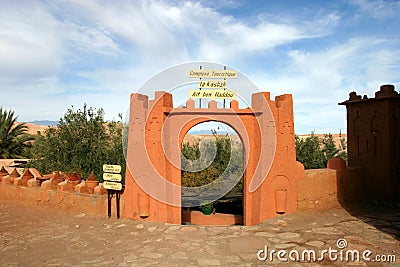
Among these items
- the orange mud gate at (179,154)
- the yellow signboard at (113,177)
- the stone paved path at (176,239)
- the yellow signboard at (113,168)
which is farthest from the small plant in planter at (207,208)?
→ the yellow signboard at (113,168)

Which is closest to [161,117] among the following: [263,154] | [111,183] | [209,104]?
[209,104]

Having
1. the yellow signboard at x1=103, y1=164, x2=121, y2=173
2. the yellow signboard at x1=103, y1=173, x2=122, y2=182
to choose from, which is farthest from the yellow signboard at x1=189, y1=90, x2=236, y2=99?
the yellow signboard at x1=103, y1=173, x2=122, y2=182

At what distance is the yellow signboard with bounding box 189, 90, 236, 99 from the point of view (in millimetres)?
7527

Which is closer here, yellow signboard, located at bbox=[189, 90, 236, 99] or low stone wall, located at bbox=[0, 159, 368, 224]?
yellow signboard, located at bbox=[189, 90, 236, 99]

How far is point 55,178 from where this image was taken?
343 inches

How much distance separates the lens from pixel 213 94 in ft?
24.8

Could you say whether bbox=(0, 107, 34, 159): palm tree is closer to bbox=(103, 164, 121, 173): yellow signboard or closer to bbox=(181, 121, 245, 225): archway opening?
bbox=(181, 121, 245, 225): archway opening

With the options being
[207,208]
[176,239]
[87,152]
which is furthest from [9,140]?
[176,239]

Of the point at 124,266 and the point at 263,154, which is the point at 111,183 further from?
the point at 263,154

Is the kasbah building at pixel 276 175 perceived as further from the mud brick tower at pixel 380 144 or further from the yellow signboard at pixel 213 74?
the yellow signboard at pixel 213 74

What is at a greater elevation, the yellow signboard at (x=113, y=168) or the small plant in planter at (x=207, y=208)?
the yellow signboard at (x=113, y=168)

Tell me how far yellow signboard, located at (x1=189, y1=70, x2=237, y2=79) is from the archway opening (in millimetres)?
1357

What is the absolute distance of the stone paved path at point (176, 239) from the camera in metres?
5.13

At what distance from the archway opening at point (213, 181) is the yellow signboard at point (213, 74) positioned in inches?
53.4
